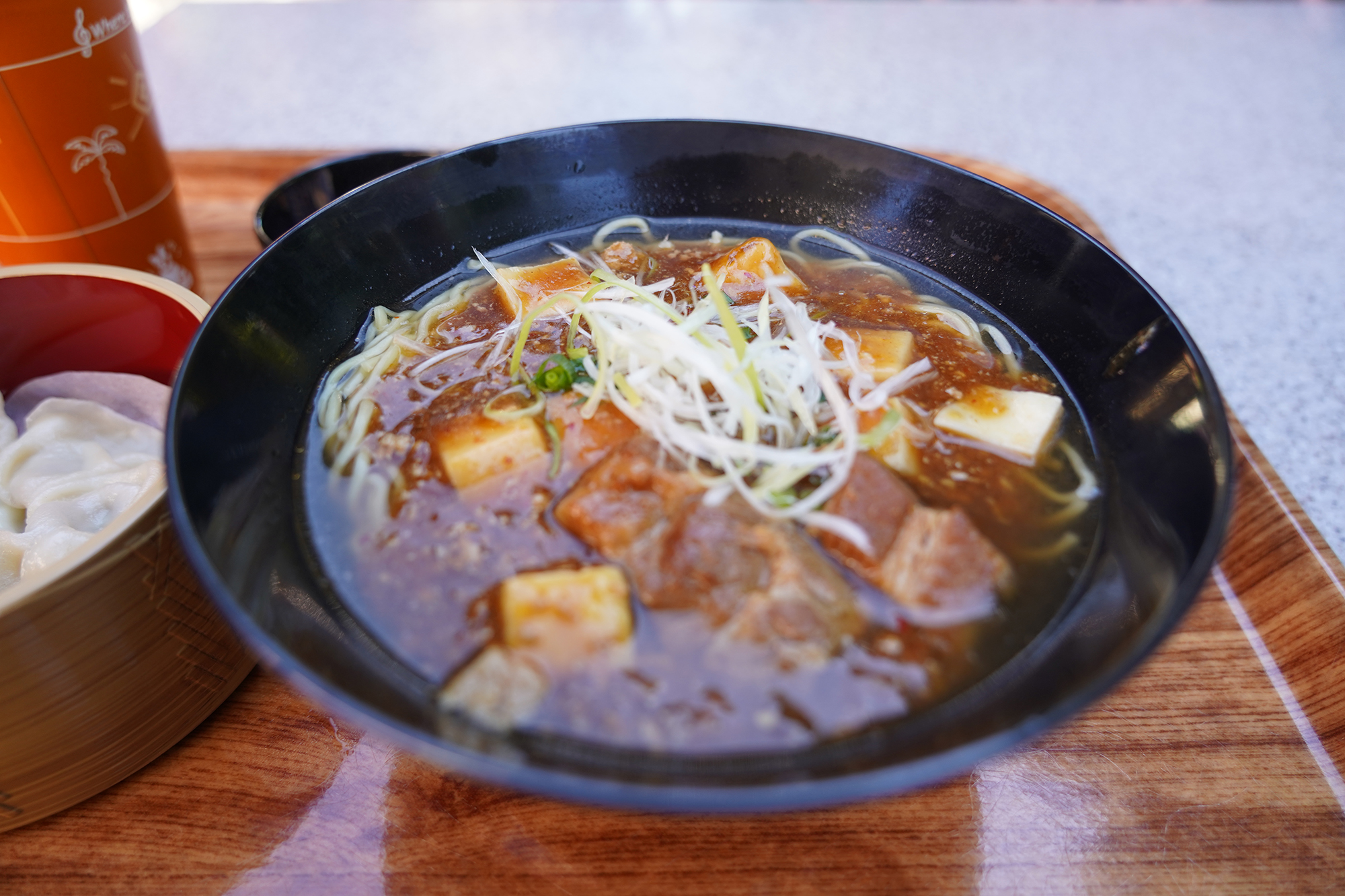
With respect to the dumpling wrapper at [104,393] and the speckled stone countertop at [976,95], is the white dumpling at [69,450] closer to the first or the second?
the dumpling wrapper at [104,393]

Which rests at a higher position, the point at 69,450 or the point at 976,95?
the point at 69,450

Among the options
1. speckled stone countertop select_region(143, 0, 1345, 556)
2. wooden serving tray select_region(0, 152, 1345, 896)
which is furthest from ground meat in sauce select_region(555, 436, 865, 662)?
speckled stone countertop select_region(143, 0, 1345, 556)

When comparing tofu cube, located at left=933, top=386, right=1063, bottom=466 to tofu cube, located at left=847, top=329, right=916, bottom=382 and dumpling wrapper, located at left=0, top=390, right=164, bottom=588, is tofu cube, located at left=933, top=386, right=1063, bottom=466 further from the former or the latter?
dumpling wrapper, located at left=0, top=390, right=164, bottom=588

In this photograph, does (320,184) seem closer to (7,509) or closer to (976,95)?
(7,509)

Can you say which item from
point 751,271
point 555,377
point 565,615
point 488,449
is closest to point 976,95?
point 751,271

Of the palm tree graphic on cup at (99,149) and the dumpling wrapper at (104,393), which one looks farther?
the palm tree graphic on cup at (99,149)

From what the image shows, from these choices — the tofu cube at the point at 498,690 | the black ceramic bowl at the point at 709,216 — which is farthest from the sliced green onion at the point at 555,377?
the tofu cube at the point at 498,690

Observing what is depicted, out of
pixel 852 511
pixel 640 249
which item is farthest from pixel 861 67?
pixel 852 511

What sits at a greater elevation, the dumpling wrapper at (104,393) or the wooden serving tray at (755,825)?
the dumpling wrapper at (104,393)

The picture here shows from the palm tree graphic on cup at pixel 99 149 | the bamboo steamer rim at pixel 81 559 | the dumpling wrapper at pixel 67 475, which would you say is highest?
the palm tree graphic on cup at pixel 99 149
